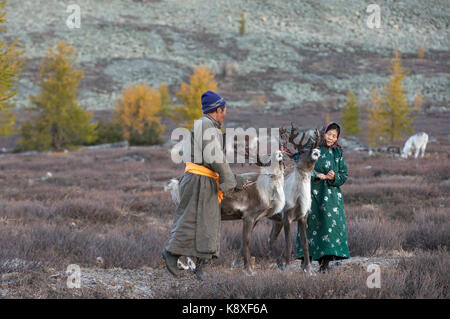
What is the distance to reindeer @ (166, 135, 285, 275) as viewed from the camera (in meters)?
5.23

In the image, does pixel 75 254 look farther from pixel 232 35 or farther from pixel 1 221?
pixel 232 35

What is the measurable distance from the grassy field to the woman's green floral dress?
0.28 metres

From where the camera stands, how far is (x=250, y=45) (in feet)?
263

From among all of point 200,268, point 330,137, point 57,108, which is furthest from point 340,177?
point 57,108

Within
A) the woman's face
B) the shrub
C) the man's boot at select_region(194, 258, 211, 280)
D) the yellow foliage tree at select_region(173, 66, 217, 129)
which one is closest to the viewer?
the man's boot at select_region(194, 258, 211, 280)

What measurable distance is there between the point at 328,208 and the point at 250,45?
77.5m

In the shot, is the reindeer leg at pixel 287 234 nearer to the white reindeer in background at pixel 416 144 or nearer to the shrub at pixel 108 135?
the white reindeer in background at pixel 416 144

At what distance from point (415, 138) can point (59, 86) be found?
20.8m

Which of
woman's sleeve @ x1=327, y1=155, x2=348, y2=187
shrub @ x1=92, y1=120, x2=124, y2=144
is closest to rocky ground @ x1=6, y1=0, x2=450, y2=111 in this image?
shrub @ x1=92, y1=120, x2=124, y2=144

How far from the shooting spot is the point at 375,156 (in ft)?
71.3

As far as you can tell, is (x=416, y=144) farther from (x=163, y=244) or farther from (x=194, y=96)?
(x=163, y=244)

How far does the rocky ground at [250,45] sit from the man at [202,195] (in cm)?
5241

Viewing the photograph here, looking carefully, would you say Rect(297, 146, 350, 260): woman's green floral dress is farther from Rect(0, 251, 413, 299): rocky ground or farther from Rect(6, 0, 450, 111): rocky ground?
Rect(6, 0, 450, 111): rocky ground

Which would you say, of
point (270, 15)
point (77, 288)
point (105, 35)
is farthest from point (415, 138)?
point (270, 15)
